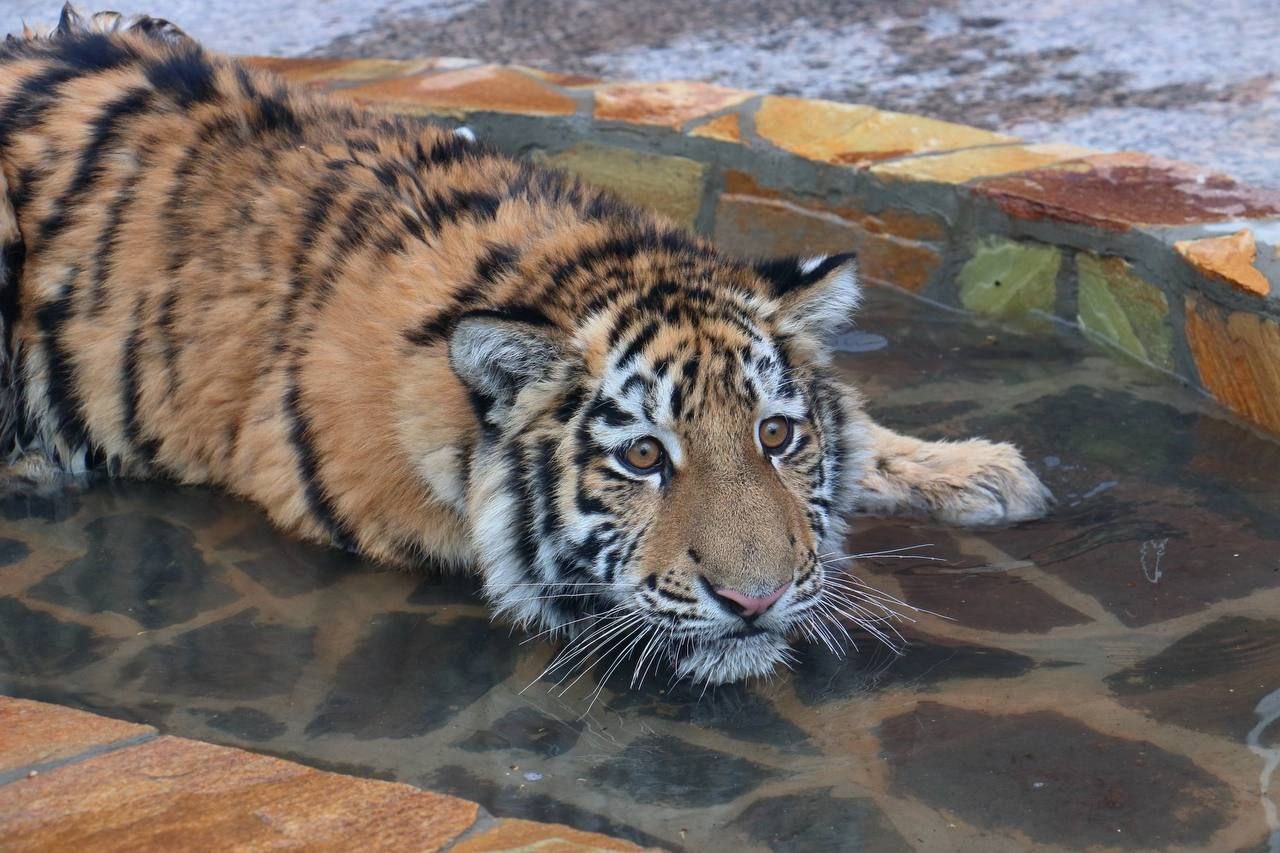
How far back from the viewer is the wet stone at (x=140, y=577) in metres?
3.20

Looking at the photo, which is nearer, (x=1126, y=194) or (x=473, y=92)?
(x=1126, y=194)

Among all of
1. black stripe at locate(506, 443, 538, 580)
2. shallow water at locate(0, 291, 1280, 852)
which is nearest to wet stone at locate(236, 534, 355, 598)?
shallow water at locate(0, 291, 1280, 852)

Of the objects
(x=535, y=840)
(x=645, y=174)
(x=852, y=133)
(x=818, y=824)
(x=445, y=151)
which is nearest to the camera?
(x=535, y=840)

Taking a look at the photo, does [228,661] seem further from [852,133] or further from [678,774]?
[852,133]

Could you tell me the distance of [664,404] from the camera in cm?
281

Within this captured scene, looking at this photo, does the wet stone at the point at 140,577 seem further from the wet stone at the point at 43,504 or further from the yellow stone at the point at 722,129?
the yellow stone at the point at 722,129

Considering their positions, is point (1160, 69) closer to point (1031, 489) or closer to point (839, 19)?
point (839, 19)

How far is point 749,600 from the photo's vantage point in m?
2.66

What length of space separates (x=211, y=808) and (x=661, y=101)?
11.8 ft

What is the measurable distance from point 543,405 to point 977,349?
1975mm

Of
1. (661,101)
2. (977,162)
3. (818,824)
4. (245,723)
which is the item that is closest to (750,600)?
(818,824)

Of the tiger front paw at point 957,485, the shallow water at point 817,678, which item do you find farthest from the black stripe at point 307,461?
the tiger front paw at point 957,485

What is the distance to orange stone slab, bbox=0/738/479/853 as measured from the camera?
2.22 meters

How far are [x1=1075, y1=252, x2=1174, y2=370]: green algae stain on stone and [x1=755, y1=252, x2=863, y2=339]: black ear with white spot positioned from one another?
4.90 feet
